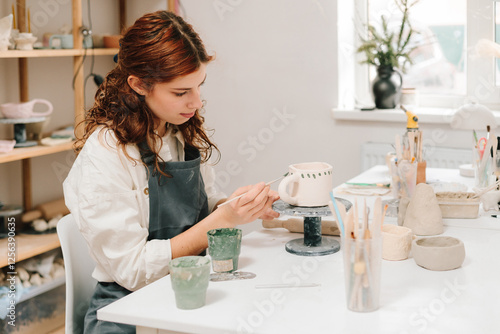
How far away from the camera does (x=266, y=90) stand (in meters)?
3.16

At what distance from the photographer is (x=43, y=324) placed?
2.74 metres

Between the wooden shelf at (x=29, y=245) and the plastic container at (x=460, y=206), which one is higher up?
the plastic container at (x=460, y=206)

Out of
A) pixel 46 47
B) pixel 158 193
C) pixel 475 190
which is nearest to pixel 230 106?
pixel 46 47

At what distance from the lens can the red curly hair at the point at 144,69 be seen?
1440 millimetres

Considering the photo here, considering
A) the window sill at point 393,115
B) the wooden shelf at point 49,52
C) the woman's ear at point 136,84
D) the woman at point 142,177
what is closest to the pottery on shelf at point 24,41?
the wooden shelf at point 49,52

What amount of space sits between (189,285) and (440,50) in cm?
224

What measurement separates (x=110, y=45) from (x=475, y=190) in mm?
1853

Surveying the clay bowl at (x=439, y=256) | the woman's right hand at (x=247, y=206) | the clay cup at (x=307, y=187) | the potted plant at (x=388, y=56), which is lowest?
the clay bowl at (x=439, y=256)

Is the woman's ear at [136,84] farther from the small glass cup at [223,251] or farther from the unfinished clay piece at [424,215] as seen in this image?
the unfinished clay piece at [424,215]

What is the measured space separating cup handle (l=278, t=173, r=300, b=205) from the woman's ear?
40cm

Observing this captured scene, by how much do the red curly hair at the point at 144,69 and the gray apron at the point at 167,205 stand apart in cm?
4

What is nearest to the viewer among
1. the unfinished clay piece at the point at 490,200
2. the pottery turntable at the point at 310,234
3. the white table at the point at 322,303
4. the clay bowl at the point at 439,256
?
the white table at the point at 322,303

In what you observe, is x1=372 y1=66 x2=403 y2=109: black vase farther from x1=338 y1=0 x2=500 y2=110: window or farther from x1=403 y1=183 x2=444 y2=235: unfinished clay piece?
x1=403 y1=183 x2=444 y2=235: unfinished clay piece

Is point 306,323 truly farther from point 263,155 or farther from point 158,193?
point 263,155
